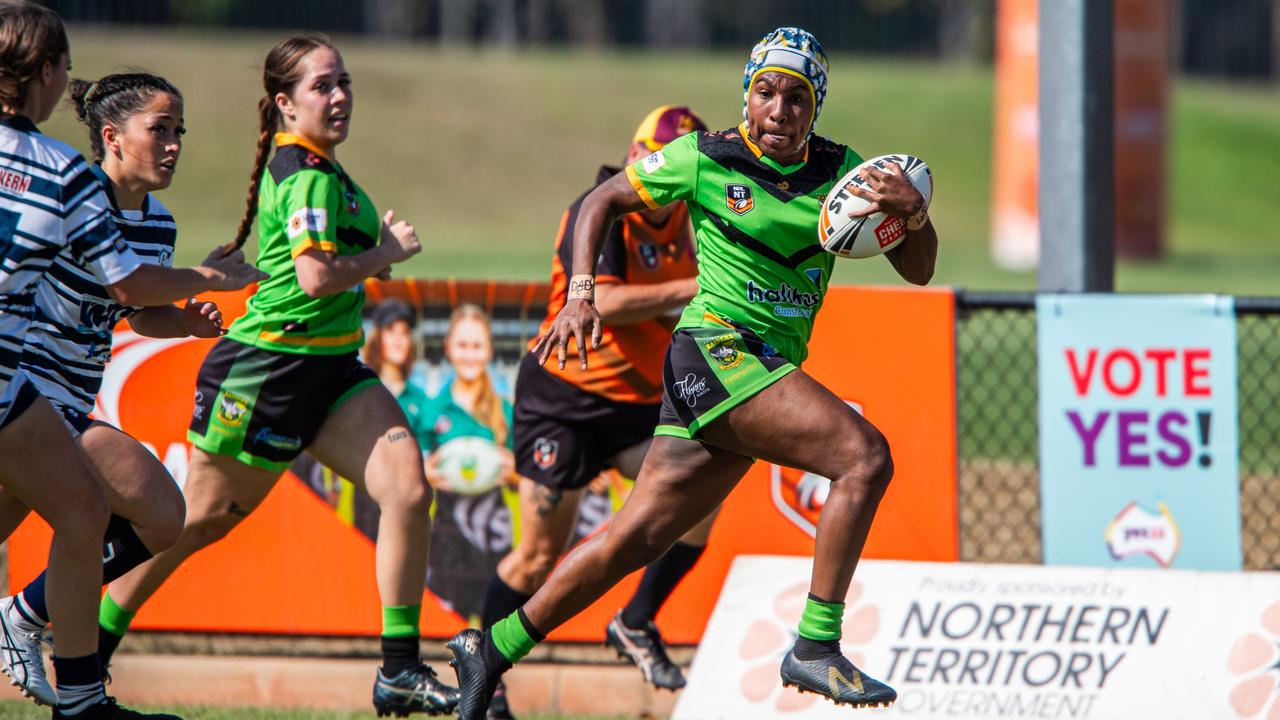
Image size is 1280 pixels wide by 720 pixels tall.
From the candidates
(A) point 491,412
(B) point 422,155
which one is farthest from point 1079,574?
(B) point 422,155

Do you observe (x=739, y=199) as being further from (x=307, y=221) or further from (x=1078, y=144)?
(x=1078, y=144)

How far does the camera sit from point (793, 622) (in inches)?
225

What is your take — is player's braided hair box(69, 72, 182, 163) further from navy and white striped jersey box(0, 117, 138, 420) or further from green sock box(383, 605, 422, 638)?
green sock box(383, 605, 422, 638)

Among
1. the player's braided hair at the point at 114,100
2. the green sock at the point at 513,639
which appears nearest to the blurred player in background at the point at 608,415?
the green sock at the point at 513,639

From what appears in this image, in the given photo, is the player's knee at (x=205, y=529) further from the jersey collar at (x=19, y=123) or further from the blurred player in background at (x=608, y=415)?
the jersey collar at (x=19, y=123)

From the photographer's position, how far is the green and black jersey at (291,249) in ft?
16.2

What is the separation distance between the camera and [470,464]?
20.4 feet

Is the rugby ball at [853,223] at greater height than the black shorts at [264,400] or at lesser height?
greater

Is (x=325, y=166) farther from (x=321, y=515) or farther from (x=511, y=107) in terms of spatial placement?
(x=511, y=107)

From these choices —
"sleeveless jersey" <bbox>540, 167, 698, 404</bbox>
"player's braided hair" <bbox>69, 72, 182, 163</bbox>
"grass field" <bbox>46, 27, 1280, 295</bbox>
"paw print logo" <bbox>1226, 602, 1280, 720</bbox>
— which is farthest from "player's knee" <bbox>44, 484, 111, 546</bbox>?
"grass field" <bbox>46, 27, 1280, 295</bbox>

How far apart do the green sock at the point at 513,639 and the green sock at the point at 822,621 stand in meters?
0.86

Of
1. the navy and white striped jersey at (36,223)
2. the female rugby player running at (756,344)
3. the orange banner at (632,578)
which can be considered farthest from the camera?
the orange banner at (632,578)

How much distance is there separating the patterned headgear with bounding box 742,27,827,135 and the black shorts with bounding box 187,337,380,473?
1.75 m

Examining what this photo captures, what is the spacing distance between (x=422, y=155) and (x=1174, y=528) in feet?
101
